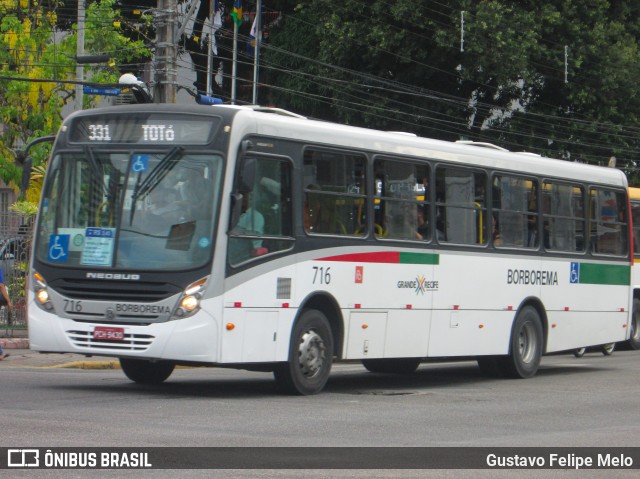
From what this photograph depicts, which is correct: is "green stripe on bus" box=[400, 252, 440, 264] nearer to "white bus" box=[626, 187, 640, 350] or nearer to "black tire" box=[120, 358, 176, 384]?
"black tire" box=[120, 358, 176, 384]

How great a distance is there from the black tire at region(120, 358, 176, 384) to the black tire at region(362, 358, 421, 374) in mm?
3895

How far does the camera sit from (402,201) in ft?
54.6

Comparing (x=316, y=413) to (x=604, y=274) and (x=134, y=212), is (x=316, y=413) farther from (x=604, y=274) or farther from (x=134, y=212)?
(x=604, y=274)

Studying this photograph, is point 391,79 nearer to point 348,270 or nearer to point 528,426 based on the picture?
point 348,270

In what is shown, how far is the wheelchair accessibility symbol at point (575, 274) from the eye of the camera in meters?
20.4

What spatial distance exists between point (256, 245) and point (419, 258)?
3.36 metres

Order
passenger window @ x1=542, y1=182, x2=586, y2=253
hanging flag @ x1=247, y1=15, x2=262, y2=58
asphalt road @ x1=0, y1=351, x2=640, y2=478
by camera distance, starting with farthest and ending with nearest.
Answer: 1. hanging flag @ x1=247, y1=15, x2=262, y2=58
2. passenger window @ x1=542, y1=182, x2=586, y2=253
3. asphalt road @ x1=0, y1=351, x2=640, y2=478

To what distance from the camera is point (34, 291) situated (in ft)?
47.3

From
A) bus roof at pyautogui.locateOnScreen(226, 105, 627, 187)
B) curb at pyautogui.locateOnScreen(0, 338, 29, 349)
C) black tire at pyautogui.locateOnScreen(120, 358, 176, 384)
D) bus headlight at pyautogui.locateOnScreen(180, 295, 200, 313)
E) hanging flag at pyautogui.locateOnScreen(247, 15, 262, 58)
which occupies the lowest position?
curb at pyautogui.locateOnScreen(0, 338, 29, 349)

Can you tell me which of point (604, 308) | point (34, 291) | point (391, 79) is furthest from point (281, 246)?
point (391, 79)

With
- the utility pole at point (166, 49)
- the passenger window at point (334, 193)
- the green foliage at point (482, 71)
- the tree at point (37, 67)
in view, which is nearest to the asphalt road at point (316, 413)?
the passenger window at point (334, 193)

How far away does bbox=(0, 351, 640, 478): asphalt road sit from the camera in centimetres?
1027

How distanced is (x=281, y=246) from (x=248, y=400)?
69.2 inches

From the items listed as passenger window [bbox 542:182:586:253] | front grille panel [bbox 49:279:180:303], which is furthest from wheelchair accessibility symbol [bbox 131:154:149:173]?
passenger window [bbox 542:182:586:253]
